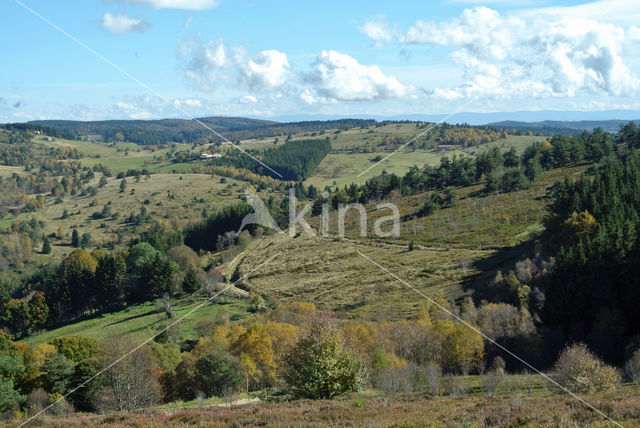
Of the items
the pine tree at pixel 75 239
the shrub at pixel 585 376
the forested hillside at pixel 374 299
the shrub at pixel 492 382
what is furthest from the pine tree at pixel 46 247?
the shrub at pixel 585 376

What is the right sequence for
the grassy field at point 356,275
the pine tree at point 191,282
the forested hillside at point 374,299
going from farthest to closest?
the pine tree at point 191,282, the grassy field at point 356,275, the forested hillside at point 374,299

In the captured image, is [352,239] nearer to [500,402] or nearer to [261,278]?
[261,278]

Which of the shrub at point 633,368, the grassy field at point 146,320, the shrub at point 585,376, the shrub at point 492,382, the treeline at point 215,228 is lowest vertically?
the grassy field at point 146,320

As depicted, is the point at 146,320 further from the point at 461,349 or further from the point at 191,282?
the point at 461,349

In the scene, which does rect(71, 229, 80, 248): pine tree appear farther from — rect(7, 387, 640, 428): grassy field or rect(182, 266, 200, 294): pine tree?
rect(7, 387, 640, 428): grassy field

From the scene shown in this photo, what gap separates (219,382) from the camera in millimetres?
34906

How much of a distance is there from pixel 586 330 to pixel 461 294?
→ 60.1 ft

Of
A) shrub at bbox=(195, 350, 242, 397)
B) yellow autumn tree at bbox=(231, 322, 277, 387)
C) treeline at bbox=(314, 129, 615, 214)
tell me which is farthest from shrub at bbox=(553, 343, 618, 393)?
treeline at bbox=(314, 129, 615, 214)

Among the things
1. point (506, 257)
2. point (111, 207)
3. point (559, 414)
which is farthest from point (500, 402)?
point (111, 207)

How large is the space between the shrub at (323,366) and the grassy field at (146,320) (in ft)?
134

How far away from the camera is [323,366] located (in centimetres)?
1945

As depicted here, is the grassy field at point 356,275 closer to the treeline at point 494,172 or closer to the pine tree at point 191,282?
the pine tree at point 191,282

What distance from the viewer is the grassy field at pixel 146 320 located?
6334 centimetres

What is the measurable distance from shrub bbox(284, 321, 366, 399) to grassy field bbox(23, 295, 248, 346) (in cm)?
4083
